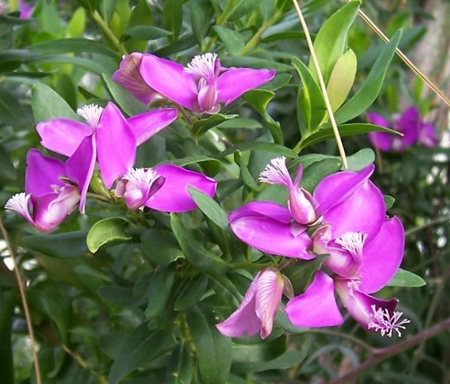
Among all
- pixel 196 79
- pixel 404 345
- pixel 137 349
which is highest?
pixel 196 79

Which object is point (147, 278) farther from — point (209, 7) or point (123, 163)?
point (209, 7)

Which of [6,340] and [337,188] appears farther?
[6,340]

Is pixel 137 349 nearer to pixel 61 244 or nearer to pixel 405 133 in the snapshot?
pixel 61 244

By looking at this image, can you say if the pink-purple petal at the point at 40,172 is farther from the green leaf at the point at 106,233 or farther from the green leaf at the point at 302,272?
the green leaf at the point at 302,272

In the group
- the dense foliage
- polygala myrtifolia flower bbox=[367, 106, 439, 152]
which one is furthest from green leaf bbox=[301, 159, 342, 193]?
polygala myrtifolia flower bbox=[367, 106, 439, 152]

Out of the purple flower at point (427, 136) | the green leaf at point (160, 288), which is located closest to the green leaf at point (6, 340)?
the green leaf at point (160, 288)

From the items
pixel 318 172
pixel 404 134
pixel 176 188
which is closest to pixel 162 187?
pixel 176 188

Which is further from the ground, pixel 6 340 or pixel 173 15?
pixel 173 15

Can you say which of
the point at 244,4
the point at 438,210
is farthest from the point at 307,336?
the point at 244,4
